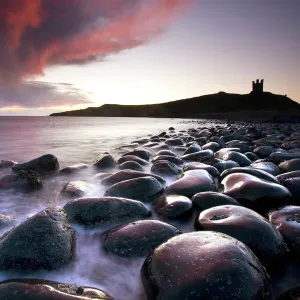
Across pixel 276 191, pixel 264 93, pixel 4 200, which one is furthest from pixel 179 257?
pixel 264 93

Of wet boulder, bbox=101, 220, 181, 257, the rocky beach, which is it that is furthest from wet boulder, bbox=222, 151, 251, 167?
wet boulder, bbox=101, 220, 181, 257

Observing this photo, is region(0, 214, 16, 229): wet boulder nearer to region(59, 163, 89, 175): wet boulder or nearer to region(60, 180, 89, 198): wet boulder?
region(60, 180, 89, 198): wet boulder

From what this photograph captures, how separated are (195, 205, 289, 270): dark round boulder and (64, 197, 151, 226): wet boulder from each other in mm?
610

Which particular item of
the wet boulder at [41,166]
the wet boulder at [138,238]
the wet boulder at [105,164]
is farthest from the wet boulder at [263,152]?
the wet boulder at [138,238]

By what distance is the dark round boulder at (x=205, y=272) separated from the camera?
1.11m

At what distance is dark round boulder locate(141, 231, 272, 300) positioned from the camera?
1.11m

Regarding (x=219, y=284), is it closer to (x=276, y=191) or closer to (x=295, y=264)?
(x=295, y=264)

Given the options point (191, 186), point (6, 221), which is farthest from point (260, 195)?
point (6, 221)

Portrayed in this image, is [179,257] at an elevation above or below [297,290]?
above

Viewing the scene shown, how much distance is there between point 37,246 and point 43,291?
0.44 metres

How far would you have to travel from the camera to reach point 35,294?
1.07m

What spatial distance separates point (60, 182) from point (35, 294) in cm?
264

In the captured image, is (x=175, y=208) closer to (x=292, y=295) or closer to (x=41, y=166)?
(x=292, y=295)

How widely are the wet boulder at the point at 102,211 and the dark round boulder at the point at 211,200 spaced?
0.47m
